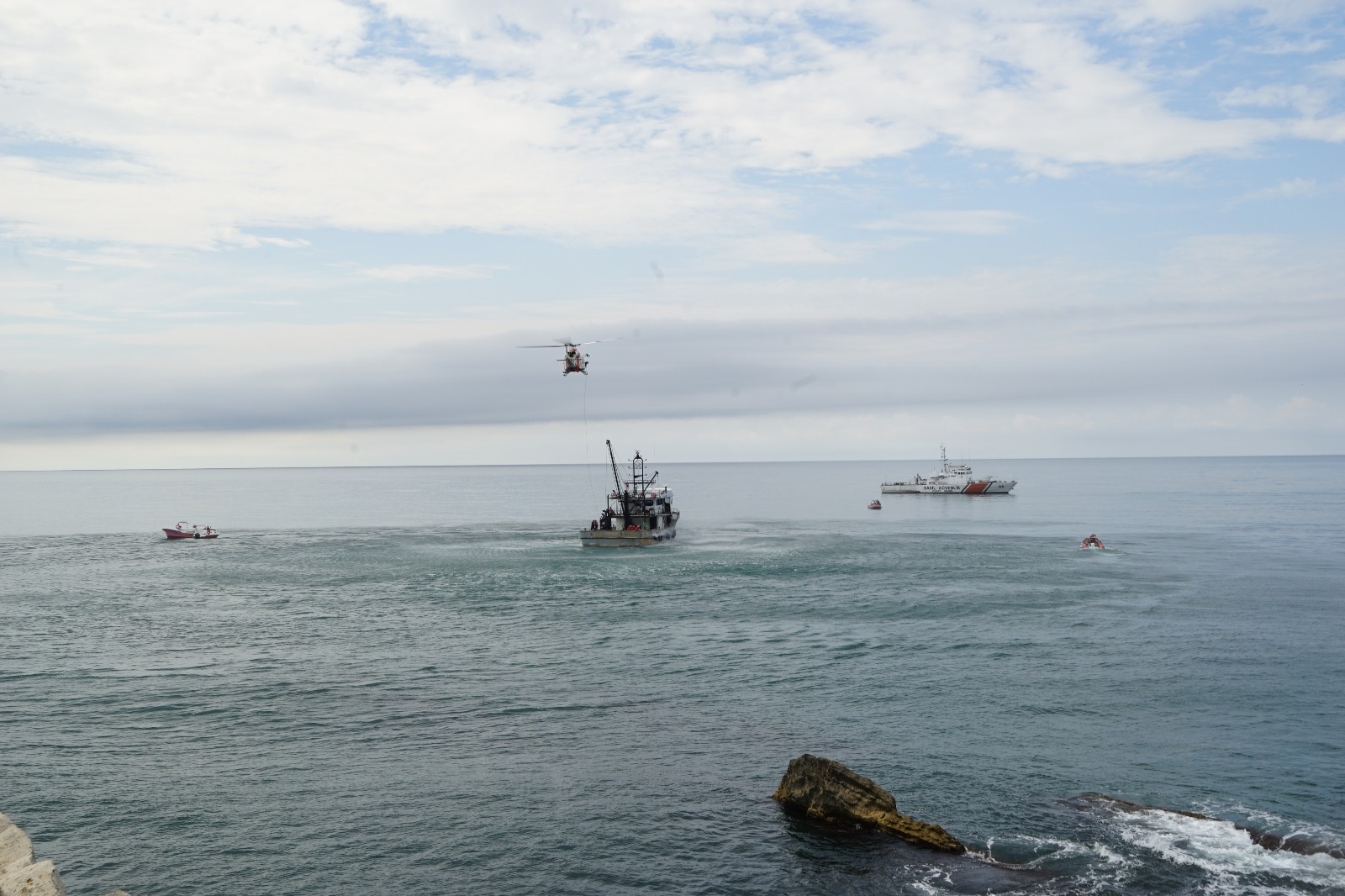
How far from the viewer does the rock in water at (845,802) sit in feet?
94.4

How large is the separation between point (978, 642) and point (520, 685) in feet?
91.2

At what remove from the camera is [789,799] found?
31.0m

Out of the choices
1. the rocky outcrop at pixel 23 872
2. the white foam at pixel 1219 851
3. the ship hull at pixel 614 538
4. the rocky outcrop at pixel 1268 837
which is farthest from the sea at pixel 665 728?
the ship hull at pixel 614 538

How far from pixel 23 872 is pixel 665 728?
2463cm

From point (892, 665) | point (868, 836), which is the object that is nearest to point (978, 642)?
point (892, 665)

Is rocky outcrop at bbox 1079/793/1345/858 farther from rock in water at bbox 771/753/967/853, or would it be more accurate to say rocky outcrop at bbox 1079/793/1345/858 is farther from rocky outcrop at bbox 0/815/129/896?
rocky outcrop at bbox 0/815/129/896

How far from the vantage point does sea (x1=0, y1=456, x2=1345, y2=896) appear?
27562mm

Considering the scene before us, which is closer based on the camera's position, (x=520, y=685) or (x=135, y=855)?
(x=135, y=855)

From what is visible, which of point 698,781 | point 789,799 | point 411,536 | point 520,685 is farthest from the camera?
point 411,536

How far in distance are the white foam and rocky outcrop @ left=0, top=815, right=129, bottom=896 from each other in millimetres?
27324

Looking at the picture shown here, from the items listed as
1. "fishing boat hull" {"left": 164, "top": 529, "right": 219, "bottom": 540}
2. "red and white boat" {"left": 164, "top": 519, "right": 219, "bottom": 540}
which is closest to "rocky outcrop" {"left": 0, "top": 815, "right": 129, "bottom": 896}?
"fishing boat hull" {"left": 164, "top": 529, "right": 219, "bottom": 540}

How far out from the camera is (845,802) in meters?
29.8

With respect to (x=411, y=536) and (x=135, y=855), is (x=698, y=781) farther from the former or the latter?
(x=411, y=536)

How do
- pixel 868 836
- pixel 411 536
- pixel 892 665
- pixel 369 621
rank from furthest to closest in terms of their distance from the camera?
pixel 411 536 < pixel 369 621 < pixel 892 665 < pixel 868 836
